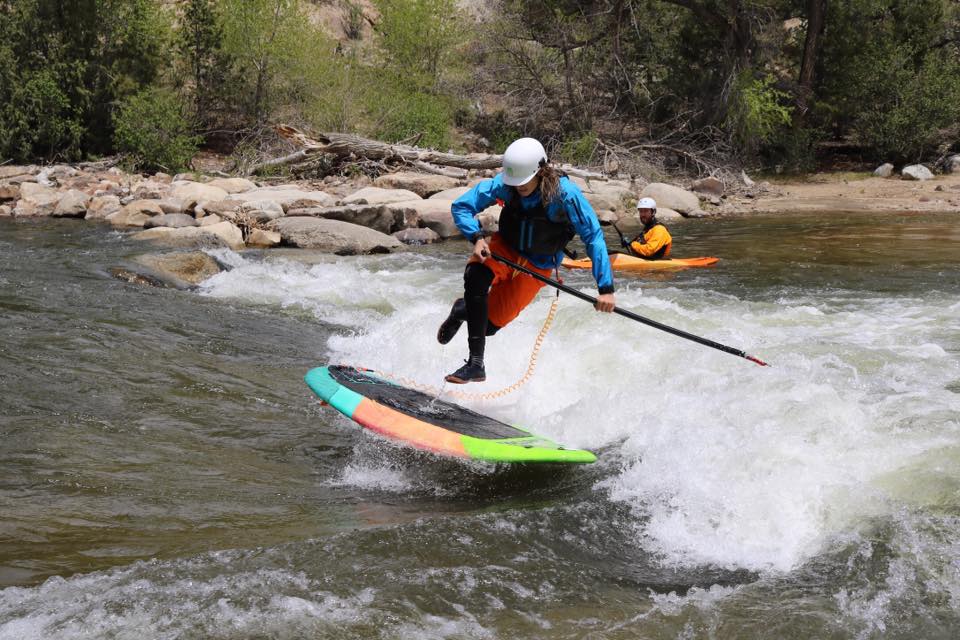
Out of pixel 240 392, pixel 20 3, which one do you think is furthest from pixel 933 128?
pixel 20 3

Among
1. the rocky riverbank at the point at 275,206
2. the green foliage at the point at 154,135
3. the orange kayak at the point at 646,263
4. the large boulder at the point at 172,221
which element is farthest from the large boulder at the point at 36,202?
the orange kayak at the point at 646,263

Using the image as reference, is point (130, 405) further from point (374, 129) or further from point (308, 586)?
point (374, 129)

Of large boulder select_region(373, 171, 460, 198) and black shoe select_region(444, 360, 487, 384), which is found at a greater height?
large boulder select_region(373, 171, 460, 198)

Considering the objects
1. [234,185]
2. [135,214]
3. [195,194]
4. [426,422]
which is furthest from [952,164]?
[426,422]

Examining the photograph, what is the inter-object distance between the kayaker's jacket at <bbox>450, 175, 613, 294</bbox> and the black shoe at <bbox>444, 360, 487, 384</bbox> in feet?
2.31

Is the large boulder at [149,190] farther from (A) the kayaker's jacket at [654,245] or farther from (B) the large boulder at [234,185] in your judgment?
(A) the kayaker's jacket at [654,245]

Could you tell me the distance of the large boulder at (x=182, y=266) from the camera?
945cm

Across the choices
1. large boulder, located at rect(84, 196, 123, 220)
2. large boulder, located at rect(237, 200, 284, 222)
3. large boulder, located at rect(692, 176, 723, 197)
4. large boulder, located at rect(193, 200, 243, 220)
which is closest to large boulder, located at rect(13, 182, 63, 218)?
large boulder, located at rect(84, 196, 123, 220)

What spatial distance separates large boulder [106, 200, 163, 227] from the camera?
1474 cm

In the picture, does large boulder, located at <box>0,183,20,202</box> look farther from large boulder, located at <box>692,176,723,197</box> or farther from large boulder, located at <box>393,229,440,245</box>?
large boulder, located at <box>692,176,723,197</box>

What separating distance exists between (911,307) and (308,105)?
18481 mm

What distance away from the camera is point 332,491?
4125 millimetres

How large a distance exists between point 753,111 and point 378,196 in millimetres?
9197

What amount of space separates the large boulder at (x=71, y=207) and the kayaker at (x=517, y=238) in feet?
43.0
